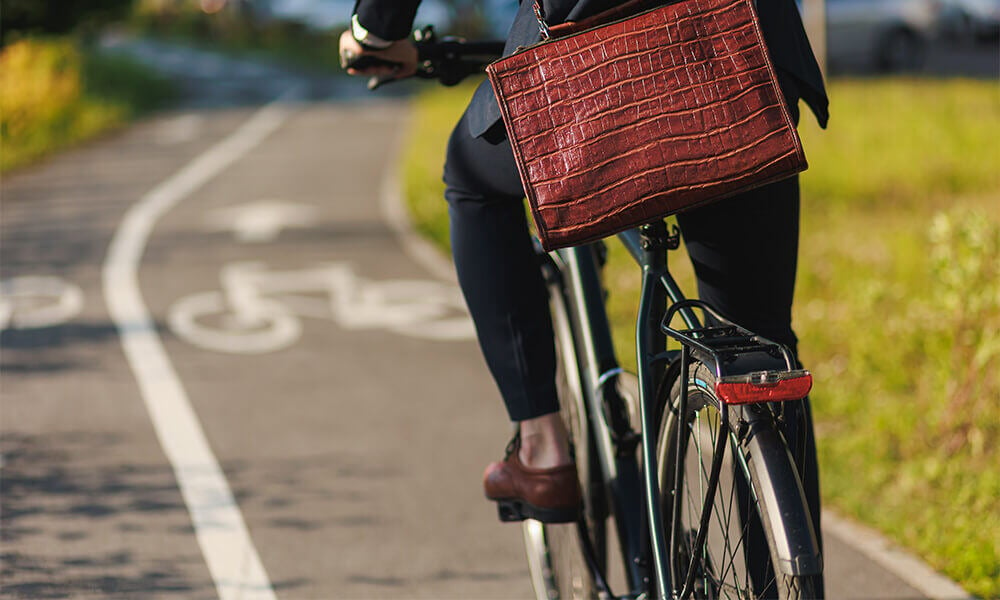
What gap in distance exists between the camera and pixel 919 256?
7234 millimetres

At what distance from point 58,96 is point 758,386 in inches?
648

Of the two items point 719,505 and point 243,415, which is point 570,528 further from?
point 243,415

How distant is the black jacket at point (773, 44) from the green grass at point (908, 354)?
1.91 metres

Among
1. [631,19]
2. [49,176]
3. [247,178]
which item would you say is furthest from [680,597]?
[49,176]

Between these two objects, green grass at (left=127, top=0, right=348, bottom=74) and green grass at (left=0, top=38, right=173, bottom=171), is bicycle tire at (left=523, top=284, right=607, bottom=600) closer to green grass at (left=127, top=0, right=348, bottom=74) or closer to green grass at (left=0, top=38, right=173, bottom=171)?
green grass at (left=0, top=38, right=173, bottom=171)

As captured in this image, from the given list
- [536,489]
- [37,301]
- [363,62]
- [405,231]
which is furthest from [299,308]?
[536,489]

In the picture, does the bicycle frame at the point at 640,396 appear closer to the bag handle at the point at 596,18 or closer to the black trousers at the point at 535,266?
the black trousers at the point at 535,266

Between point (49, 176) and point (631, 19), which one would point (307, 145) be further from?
point (631, 19)

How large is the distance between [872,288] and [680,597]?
3467 mm

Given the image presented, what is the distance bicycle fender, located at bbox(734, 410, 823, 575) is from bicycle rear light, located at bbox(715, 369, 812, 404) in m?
0.04

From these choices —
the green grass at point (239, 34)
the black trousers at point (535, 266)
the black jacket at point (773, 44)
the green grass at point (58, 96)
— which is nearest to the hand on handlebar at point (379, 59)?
the black trousers at point (535, 266)

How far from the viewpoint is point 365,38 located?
2.59m

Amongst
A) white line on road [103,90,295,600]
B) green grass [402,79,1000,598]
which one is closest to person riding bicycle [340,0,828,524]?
white line on road [103,90,295,600]

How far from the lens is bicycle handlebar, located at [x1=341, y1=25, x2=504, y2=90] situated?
2.87 metres
